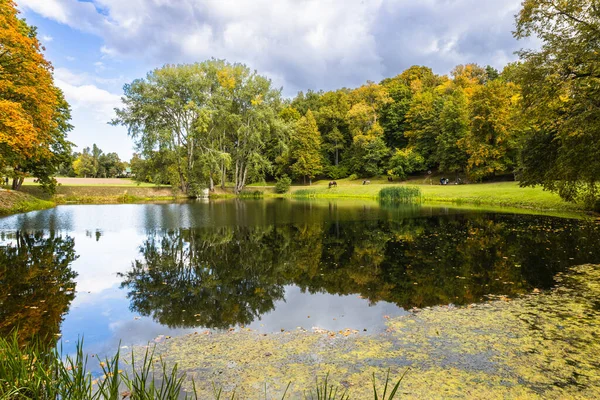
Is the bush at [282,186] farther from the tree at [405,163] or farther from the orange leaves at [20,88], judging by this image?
the orange leaves at [20,88]

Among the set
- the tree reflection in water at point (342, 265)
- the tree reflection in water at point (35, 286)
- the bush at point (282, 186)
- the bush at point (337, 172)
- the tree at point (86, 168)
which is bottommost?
the tree reflection in water at point (342, 265)

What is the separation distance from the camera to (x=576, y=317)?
20.0ft

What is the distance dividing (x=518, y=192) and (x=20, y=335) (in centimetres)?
3425

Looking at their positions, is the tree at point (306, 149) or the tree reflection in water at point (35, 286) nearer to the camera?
the tree reflection in water at point (35, 286)

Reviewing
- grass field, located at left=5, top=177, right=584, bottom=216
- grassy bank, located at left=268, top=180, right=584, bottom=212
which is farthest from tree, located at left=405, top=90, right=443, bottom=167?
grassy bank, located at left=268, top=180, right=584, bottom=212

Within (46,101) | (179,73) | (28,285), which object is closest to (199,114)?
(179,73)

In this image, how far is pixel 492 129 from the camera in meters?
42.2

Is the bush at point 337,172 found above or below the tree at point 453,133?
below

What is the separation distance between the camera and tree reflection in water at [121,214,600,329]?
24.9 ft

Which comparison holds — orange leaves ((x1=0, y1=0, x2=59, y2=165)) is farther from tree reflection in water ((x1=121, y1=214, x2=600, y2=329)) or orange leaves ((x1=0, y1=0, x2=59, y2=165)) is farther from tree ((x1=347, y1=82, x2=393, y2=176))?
tree ((x1=347, y1=82, x2=393, y2=176))

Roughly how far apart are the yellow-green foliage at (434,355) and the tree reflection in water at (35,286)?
2.27 metres

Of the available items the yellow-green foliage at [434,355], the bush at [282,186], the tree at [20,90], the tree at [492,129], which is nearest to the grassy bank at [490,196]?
the tree at [492,129]

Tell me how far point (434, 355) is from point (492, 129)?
1750 inches

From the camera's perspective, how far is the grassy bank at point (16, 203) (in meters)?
25.1
